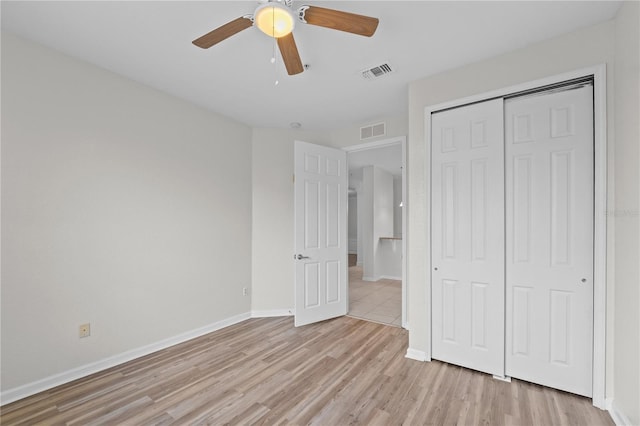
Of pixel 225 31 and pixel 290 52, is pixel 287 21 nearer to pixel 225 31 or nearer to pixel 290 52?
pixel 290 52

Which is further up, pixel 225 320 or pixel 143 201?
→ pixel 143 201

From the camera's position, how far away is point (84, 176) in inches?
94.7

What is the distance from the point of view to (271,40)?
2105 millimetres

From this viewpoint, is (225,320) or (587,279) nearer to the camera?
(587,279)

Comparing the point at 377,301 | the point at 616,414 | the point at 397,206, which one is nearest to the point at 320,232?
the point at 377,301

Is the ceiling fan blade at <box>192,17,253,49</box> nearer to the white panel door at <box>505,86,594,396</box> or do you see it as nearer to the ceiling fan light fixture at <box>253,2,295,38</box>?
the ceiling fan light fixture at <box>253,2,295,38</box>

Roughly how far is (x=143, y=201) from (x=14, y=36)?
4.91 feet

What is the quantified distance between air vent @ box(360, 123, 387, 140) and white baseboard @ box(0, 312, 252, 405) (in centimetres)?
313

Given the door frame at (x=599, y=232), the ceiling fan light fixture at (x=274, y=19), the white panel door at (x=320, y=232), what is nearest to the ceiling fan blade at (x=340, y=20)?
the ceiling fan light fixture at (x=274, y=19)

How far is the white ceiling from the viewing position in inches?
71.0

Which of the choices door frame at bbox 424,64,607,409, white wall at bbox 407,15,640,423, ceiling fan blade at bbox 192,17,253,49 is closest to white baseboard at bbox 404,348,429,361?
white wall at bbox 407,15,640,423

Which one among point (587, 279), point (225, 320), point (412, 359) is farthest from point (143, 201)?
point (587, 279)

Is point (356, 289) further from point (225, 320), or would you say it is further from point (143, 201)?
point (143, 201)

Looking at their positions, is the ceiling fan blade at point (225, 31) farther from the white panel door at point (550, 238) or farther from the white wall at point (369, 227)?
the white wall at point (369, 227)
